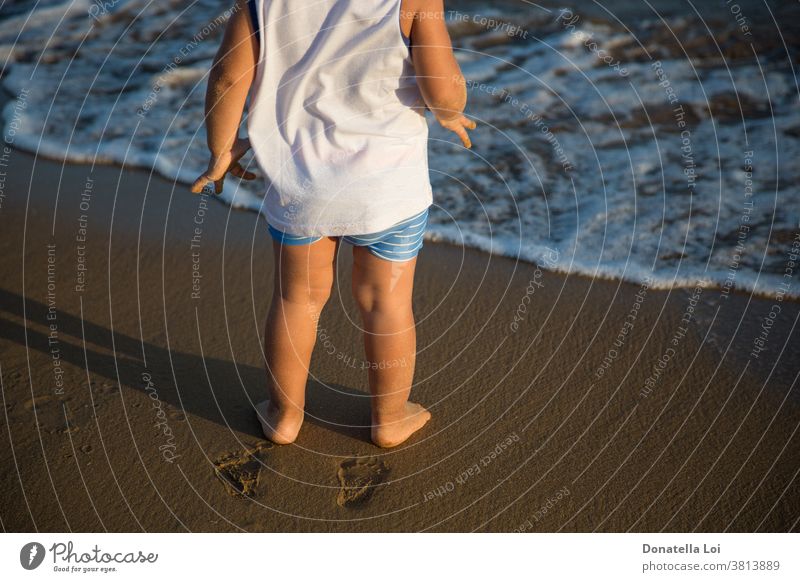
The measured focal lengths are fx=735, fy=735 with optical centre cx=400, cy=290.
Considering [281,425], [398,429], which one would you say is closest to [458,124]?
[398,429]

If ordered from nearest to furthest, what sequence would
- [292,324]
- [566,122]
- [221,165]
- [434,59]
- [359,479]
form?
[434,59] → [221,165] → [292,324] → [359,479] → [566,122]

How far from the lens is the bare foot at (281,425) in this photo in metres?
2.60

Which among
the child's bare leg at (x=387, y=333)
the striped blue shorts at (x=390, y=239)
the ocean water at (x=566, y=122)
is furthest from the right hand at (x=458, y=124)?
the ocean water at (x=566, y=122)

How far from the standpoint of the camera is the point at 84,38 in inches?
240

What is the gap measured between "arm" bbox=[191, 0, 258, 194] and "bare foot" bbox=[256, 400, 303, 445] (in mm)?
852

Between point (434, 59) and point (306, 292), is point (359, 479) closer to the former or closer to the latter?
point (306, 292)

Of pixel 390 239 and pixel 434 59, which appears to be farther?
pixel 390 239

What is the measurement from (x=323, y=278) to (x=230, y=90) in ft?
2.12

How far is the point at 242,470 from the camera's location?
8.35 ft

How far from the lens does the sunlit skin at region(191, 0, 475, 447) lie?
76.9 inches

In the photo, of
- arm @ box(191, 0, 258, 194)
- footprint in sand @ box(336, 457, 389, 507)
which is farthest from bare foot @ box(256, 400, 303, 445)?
arm @ box(191, 0, 258, 194)

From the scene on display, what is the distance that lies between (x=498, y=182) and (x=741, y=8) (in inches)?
141

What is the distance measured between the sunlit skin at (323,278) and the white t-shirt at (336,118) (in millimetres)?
62

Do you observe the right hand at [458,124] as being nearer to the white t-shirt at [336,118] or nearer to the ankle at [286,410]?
the white t-shirt at [336,118]
